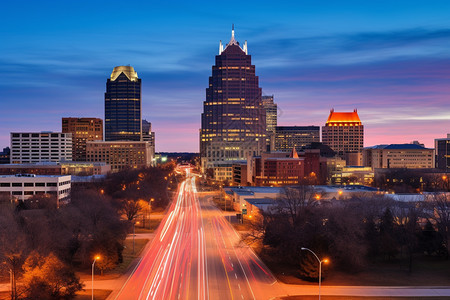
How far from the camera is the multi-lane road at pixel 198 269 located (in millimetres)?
46406

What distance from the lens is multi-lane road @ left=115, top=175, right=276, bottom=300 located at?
46.4 metres

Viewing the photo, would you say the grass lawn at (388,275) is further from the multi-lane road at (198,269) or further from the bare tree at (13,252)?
the bare tree at (13,252)

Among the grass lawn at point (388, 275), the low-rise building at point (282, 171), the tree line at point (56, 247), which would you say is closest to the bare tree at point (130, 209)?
the tree line at point (56, 247)

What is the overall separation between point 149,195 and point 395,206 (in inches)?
2205

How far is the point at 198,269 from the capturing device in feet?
181

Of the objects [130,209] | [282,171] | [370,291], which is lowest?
[370,291]

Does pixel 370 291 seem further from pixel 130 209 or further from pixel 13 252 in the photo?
pixel 130 209

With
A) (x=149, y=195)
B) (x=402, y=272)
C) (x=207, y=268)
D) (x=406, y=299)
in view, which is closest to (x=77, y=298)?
(x=207, y=268)

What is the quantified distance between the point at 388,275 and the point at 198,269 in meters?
21.1

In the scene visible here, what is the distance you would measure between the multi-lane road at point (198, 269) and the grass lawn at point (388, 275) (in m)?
2.34

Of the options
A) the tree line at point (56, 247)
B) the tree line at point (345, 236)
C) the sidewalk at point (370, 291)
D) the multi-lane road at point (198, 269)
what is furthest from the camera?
the tree line at point (345, 236)

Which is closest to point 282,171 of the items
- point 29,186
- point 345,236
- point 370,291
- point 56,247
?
point 29,186

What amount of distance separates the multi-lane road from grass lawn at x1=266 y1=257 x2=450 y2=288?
2.34 m

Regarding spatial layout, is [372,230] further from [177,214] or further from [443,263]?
[177,214]
